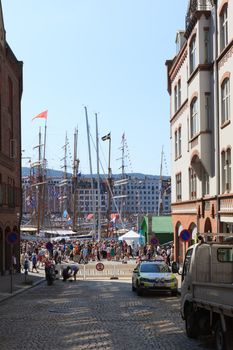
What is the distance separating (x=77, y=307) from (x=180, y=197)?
22331mm

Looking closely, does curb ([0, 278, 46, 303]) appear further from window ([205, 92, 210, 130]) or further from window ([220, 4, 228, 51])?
window ([220, 4, 228, 51])

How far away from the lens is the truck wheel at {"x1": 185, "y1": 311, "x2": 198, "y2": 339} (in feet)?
44.3

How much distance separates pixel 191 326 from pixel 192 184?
80.2 ft

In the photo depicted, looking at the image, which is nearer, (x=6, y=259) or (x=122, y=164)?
(x=6, y=259)

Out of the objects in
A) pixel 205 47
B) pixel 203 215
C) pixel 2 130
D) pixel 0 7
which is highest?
pixel 0 7

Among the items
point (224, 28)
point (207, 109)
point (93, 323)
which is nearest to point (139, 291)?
point (93, 323)

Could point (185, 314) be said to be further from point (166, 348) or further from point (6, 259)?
point (6, 259)

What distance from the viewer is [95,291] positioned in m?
28.1

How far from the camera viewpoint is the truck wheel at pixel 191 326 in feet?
44.3

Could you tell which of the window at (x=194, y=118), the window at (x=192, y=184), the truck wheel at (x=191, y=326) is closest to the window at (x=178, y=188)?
the window at (x=192, y=184)

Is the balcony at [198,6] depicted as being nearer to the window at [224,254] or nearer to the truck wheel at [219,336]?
the window at [224,254]

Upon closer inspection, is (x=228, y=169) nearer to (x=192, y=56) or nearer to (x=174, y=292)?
(x=174, y=292)

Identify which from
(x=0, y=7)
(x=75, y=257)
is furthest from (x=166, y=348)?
(x=75, y=257)

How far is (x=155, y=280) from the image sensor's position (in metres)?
24.8
